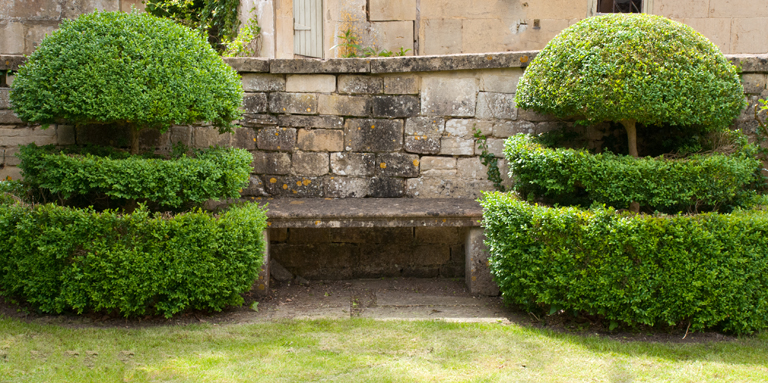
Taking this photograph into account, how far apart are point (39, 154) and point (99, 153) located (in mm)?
454

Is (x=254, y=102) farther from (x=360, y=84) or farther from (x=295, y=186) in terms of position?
(x=360, y=84)

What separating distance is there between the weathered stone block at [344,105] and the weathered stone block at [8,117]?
2592 millimetres

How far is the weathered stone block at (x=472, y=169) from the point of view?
5090 mm

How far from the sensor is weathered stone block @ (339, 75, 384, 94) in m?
5.03

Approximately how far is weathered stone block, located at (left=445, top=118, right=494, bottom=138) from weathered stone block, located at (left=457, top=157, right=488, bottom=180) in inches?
9.0

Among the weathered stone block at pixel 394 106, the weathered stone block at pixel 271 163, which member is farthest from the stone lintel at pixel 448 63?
the weathered stone block at pixel 271 163

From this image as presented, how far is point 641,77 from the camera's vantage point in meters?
3.94

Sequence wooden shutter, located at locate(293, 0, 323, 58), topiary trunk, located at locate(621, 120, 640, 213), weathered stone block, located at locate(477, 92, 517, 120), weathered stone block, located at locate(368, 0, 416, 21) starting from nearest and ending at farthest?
topiary trunk, located at locate(621, 120, 640, 213), weathered stone block, located at locate(477, 92, 517, 120), wooden shutter, located at locate(293, 0, 323, 58), weathered stone block, located at locate(368, 0, 416, 21)

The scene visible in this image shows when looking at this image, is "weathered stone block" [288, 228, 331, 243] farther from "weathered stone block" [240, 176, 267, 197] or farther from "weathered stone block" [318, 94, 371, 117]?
"weathered stone block" [318, 94, 371, 117]

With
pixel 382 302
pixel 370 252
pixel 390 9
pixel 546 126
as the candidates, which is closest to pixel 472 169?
pixel 546 126

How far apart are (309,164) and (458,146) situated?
1.38 meters

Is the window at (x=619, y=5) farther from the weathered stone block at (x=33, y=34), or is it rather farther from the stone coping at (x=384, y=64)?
the weathered stone block at (x=33, y=34)

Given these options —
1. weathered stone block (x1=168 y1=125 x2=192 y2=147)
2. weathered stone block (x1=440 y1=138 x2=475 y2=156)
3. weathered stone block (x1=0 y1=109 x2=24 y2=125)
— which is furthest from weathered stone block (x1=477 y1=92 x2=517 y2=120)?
weathered stone block (x1=0 y1=109 x2=24 y2=125)

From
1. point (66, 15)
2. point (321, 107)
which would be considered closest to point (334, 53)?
point (321, 107)
